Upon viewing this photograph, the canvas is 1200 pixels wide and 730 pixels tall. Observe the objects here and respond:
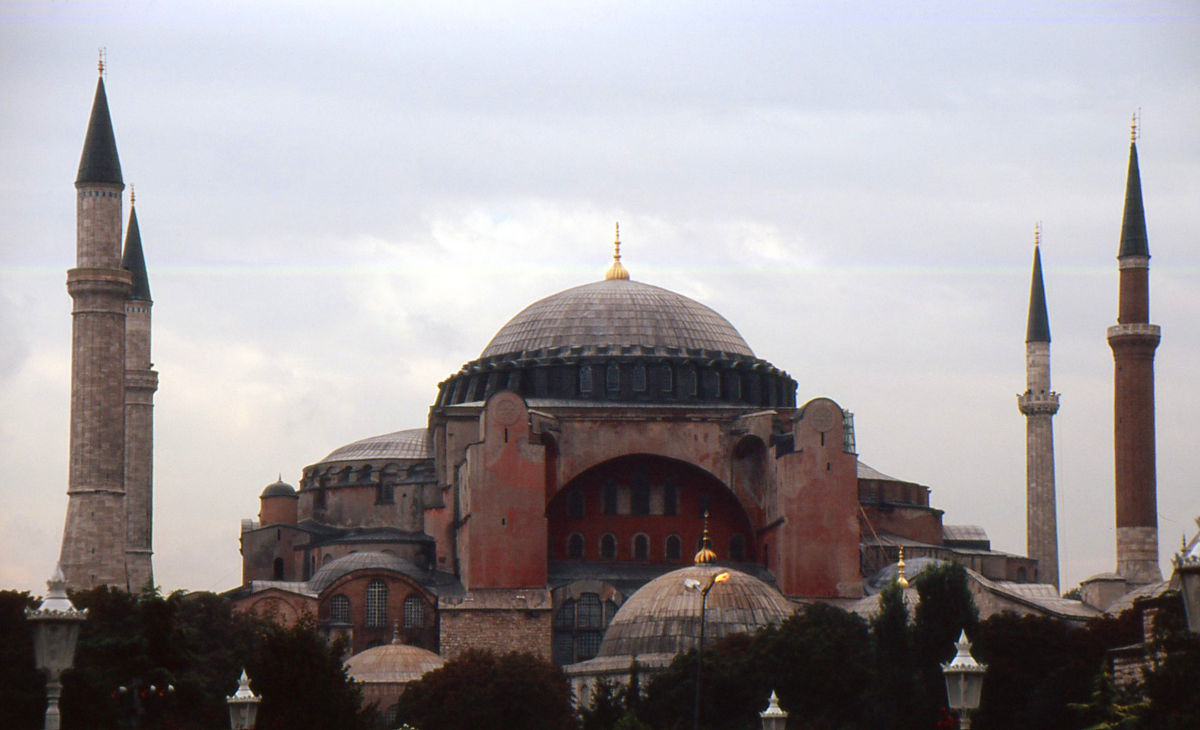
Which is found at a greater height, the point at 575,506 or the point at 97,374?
the point at 97,374

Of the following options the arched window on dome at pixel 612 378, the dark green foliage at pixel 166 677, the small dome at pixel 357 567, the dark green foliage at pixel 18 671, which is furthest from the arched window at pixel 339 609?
the dark green foliage at pixel 18 671

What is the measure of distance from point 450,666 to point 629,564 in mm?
10347

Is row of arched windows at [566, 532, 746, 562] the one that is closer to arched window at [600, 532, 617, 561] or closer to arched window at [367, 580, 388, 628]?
arched window at [600, 532, 617, 561]

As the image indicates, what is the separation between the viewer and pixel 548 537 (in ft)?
194

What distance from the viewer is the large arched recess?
5953 cm

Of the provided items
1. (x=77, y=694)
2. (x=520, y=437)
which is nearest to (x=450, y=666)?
(x=520, y=437)

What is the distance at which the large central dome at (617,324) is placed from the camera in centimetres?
6297

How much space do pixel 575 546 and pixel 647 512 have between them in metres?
1.96

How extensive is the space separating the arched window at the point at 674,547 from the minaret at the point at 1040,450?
11534 millimetres

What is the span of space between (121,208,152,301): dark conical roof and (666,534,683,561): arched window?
47.5 feet

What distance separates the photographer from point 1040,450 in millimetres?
68188

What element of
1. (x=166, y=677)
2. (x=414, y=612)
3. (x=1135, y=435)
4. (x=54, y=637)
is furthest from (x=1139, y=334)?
(x=54, y=637)

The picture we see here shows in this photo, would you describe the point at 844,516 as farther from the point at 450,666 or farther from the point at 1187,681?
the point at 1187,681

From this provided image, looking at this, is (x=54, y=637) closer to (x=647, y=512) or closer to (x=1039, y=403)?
(x=647, y=512)
